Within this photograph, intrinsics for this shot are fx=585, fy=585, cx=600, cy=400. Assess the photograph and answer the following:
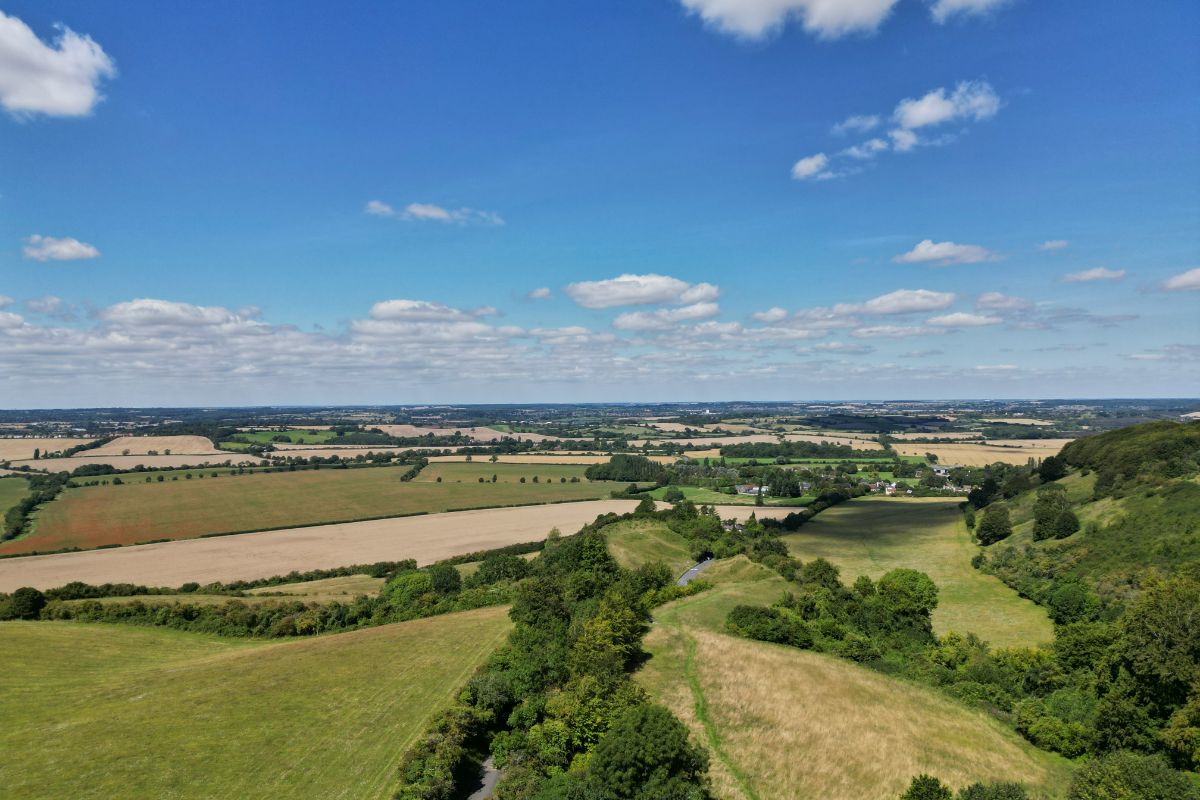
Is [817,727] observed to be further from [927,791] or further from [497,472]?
[497,472]

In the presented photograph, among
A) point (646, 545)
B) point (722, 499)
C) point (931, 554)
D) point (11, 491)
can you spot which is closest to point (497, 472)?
point (722, 499)

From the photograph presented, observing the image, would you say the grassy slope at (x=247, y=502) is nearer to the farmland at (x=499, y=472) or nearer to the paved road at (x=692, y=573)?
the farmland at (x=499, y=472)

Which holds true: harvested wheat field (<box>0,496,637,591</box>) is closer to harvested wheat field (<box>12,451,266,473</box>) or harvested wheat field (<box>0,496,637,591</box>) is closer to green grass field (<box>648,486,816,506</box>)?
green grass field (<box>648,486,816,506</box>)

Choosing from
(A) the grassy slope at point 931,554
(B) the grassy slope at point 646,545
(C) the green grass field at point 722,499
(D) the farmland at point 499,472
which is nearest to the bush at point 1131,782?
(A) the grassy slope at point 931,554

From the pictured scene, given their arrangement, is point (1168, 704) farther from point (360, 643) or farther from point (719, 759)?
point (360, 643)

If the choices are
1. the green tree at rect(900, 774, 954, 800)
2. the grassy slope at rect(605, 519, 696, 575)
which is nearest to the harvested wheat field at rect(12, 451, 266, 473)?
the grassy slope at rect(605, 519, 696, 575)

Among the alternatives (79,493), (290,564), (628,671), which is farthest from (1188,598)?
(79,493)

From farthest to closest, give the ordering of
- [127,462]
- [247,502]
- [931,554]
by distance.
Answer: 1. [127,462]
2. [247,502]
3. [931,554]

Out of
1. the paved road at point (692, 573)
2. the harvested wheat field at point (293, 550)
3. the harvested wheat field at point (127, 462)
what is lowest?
the paved road at point (692, 573)
